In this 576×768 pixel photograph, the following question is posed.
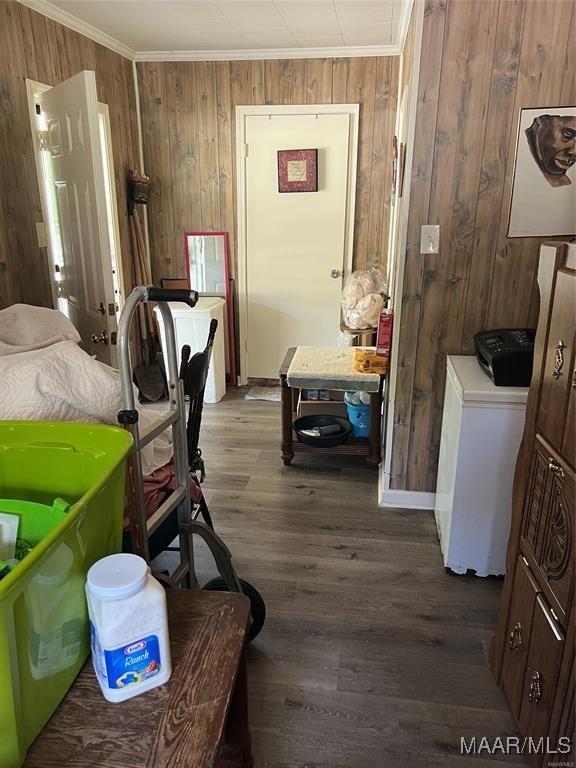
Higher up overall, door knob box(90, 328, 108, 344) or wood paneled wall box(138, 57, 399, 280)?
wood paneled wall box(138, 57, 399, 280)

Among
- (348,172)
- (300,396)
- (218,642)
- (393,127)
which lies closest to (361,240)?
(348,172)

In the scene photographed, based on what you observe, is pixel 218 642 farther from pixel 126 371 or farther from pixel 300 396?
pixel 300 396

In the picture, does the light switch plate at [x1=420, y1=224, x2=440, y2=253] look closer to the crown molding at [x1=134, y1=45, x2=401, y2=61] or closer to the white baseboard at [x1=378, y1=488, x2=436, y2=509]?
the white baseboard at [x1=378, y1=488, x2=436, y2=509]

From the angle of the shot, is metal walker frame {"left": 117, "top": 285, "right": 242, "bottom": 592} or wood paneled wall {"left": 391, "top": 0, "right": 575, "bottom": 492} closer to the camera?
metal walker frame {"left": 117, "top": 285, "right": 242, "bottom": 592}

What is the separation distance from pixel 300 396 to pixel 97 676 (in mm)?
2758

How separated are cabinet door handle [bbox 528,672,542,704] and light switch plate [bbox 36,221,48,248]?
119 inches

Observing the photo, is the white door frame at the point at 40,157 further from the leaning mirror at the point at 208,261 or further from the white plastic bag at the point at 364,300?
the white plastic bag at the point at 364,300

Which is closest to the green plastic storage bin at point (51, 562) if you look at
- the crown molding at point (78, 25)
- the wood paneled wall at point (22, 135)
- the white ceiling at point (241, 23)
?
the wood paneled wall at point (22, 135)

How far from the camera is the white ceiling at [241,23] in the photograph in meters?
2.97

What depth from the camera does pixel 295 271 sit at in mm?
4281

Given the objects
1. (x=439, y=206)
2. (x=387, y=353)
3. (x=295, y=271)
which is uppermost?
(x=439, y=206)

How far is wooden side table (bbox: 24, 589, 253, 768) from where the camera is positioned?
0.72m

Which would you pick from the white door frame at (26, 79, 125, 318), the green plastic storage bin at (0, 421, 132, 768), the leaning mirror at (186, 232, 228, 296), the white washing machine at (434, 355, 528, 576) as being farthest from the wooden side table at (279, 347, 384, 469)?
the green plastic storage bin at (0, 421, 132, 768)

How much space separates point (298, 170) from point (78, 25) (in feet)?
5.45
